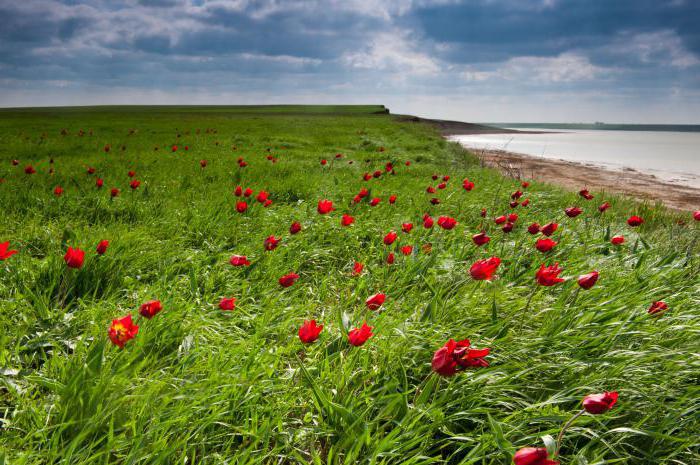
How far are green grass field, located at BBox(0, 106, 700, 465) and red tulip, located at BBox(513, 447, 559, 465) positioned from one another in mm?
226

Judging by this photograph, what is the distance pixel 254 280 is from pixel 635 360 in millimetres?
2360

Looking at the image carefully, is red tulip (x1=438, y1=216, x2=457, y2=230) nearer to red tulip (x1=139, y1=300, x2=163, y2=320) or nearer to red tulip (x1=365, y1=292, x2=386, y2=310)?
red tulip (x1=365, y1=292, x2=386, y2=310)

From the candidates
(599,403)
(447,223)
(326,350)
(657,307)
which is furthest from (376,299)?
(657,307)

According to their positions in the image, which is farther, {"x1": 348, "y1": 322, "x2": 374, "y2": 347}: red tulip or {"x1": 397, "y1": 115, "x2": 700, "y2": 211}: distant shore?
{"x1": 397, "y1": 115, "x2": 700, "y2": 211}: distant shore

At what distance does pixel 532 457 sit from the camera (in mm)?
1043

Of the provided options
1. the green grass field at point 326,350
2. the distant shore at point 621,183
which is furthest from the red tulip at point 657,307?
the distant shore at point 621,183

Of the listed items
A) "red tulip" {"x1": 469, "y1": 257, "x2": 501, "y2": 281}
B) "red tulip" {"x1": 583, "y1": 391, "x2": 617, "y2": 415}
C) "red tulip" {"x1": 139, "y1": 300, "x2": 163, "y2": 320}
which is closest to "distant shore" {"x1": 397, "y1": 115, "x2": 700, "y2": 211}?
"red tulip" {"x1": 469, "y1": 257, "x2": 501, "y2": 281}

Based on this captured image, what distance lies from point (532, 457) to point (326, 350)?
1.05m

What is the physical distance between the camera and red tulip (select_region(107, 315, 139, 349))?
1.49 m

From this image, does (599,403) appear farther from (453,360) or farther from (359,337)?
(359,337)

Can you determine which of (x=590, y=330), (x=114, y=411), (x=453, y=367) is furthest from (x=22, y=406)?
(x=590, y=330)

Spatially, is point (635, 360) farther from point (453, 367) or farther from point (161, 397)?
point (161, 397)

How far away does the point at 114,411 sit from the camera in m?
1.43

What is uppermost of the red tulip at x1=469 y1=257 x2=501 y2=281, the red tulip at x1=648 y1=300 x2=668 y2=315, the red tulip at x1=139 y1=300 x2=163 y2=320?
the red tulip at x1=469 y1=257 x2=501 y2=281
